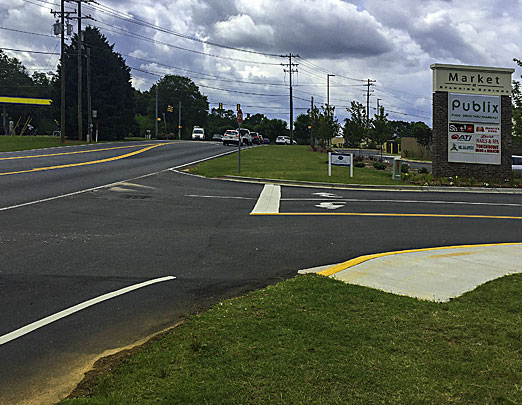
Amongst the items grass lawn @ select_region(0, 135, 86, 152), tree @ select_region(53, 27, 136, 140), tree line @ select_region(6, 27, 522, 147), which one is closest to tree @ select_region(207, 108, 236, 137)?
tree line @ select_region(6, 27, 522, 147)

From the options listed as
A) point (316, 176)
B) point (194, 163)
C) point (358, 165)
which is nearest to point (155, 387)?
point (316, 176)

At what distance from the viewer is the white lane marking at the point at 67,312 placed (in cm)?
484

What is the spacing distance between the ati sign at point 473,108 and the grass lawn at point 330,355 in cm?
1971

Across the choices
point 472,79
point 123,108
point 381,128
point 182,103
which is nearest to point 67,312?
point 472,79

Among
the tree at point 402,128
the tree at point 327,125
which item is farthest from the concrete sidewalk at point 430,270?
the tree at point 402,128

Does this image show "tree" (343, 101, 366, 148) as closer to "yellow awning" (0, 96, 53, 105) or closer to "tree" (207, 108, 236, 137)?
"yellow awning" (0, 96, 53, 105)

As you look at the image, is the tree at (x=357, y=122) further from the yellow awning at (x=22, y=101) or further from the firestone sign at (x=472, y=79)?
the yellow awning at (x=22, y=101)

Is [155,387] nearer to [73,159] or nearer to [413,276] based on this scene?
[413,276]

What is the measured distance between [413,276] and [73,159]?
79.9 feet

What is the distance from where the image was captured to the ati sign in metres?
23.7

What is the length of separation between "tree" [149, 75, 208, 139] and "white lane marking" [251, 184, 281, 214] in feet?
324

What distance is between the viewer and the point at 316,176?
897 inches

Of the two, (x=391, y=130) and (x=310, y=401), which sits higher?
(x=391, y=130)

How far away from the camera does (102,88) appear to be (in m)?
59.2
